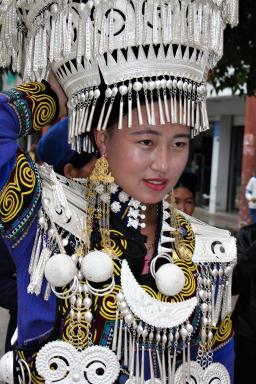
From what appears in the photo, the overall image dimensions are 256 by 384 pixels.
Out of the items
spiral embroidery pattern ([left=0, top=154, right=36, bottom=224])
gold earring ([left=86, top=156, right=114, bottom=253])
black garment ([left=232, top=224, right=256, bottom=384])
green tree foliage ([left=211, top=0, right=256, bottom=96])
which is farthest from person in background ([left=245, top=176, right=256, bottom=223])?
spiral embroidery pattern ([left=0, top=154, right=36, bottom=224])

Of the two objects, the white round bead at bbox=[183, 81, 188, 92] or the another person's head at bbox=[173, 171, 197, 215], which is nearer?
the white round bead at bbox=[183, 81, 188, 92]

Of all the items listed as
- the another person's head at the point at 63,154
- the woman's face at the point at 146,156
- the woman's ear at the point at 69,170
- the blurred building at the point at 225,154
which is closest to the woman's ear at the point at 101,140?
the woman's face at the point at 146,156

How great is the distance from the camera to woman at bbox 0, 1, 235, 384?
1.43 meters

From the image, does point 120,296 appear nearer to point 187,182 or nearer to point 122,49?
point 122,49

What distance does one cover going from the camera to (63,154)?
8.96 ft

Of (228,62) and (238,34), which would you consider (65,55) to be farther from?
(228,62)

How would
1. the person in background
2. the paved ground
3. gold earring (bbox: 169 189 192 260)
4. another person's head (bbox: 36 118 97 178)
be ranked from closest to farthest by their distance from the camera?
gold earring (bbox: 169 189 192 260), another person's head (bbox: 36 118 97 178), the person in background, the paved ground

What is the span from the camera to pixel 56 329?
1.49 m

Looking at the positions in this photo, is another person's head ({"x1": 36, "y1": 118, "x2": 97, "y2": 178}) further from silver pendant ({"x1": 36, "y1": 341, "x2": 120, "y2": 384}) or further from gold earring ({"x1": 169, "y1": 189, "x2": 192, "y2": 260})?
silver pendant ({"x1": 36, "y1": 341, "x2": 120, "y2": 384})

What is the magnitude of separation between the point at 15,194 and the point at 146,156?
0.35 meters

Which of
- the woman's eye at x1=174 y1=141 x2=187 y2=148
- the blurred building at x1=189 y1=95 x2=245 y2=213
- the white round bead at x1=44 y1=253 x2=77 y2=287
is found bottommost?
the blurred building at x1=189 y1=95 x2=245 y2=213

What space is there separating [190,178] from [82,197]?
2176 mm

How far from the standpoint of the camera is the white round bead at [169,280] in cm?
150

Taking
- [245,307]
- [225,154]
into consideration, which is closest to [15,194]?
[245,307]
